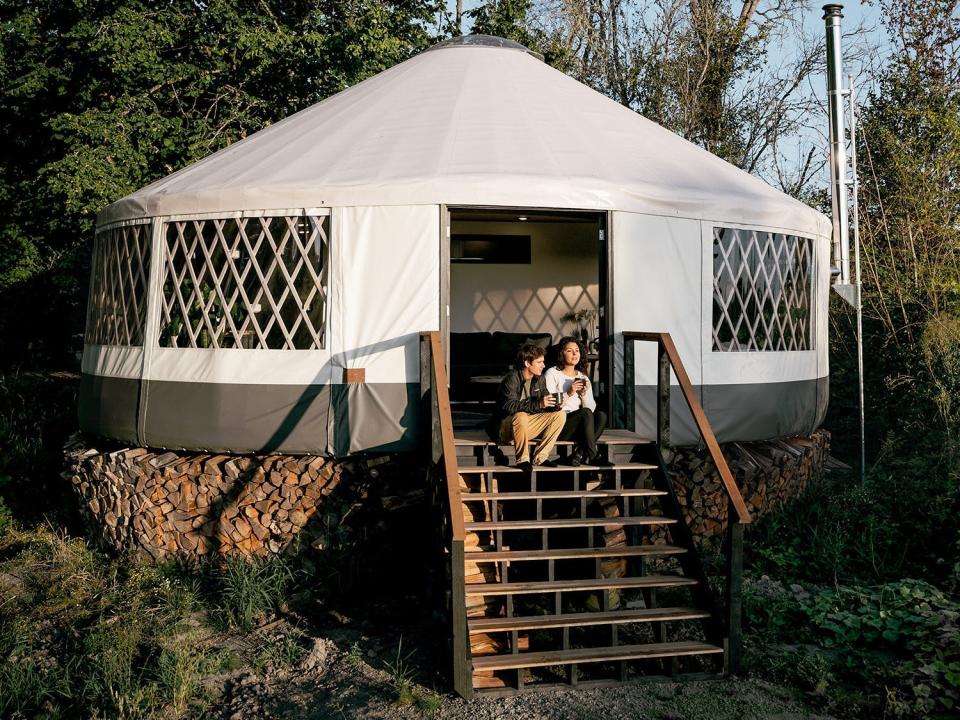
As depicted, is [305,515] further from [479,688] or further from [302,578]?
[479,688]

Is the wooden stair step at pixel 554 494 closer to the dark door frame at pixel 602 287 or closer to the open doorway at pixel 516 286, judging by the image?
the dark door frame at pixel 602 287

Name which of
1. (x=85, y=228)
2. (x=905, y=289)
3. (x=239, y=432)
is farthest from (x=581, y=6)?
(x=239, y=432)

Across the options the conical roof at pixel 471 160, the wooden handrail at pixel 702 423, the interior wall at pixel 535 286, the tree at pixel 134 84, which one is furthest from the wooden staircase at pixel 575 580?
the tree at pixel 134 84

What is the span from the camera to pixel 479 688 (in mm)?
3330

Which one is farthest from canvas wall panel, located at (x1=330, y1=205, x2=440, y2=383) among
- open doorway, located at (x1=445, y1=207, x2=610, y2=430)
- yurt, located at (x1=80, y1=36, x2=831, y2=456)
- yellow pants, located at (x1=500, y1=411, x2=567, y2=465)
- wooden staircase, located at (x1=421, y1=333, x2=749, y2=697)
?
open doorway, located at (x1=445, y1=207, x2=610, y2=430)

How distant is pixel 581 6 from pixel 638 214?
9.41m

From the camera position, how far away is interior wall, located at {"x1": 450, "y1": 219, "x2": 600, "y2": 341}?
7.88 meters

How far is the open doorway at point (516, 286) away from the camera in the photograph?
7.79m

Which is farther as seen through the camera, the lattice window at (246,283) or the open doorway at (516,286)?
the open doorway at (516,286)

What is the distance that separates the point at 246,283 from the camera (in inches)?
198

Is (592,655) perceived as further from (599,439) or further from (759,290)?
(759,290)

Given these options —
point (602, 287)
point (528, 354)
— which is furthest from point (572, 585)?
point (602, 287)

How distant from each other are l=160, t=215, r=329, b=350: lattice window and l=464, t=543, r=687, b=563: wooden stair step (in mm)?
1654

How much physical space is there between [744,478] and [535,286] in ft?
10.5
